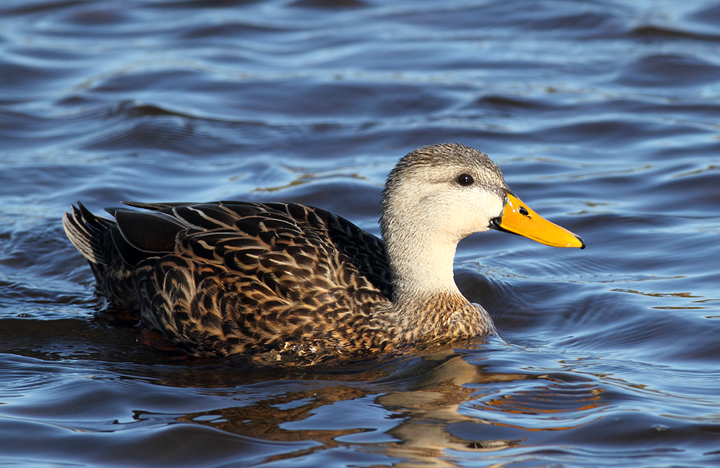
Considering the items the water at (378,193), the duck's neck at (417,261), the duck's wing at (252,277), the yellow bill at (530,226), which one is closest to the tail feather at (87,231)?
the water at (378,193)

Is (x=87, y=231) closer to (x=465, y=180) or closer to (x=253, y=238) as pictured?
(x=253, y=238)

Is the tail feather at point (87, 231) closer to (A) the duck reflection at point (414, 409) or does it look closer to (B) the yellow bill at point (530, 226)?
(A) the duck reflection at point (414, 409)

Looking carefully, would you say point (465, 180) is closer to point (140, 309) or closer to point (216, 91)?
point (140, 309)

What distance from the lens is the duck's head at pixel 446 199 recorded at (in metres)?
6.21

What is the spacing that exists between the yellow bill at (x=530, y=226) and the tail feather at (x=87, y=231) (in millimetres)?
2977

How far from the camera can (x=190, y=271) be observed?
6.35 meters

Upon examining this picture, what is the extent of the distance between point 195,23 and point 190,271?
30.7 ft

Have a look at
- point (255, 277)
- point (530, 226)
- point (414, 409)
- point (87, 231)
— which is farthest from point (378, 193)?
point (414, 409)

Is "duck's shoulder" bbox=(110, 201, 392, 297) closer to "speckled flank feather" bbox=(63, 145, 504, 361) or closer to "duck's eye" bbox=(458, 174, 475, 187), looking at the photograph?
"speckled flank feather" bbox=(63, 145, 504, 361)

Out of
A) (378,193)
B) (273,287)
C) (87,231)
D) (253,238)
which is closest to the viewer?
(273,287)

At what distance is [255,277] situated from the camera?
20.3 ft

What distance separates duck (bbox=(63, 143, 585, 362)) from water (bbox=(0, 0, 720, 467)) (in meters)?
0.19

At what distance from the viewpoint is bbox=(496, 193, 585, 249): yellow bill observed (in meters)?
6.34

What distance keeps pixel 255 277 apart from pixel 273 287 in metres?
0.14
